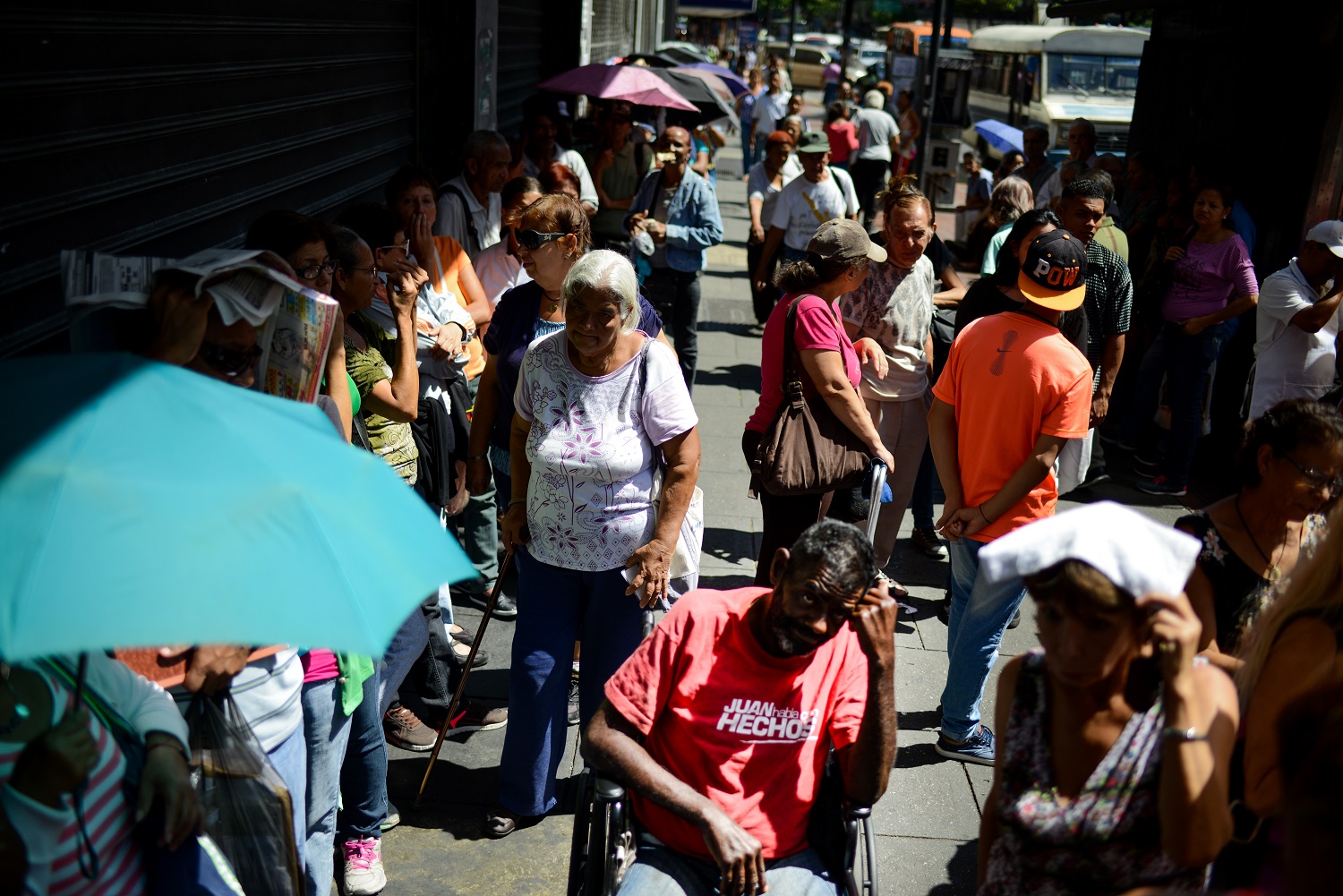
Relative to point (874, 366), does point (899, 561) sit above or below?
below

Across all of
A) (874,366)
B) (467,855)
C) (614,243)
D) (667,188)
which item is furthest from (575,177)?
(467,855)

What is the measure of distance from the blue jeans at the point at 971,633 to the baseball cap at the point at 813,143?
4.71 meters

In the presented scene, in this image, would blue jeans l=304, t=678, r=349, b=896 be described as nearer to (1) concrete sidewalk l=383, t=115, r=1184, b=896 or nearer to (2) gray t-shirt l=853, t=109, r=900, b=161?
(1) concrete sidewalk l=383, t=115, r=1184, b=896

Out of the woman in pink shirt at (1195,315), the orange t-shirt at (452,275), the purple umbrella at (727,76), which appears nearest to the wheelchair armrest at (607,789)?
the orange t-shirt at (452,275)

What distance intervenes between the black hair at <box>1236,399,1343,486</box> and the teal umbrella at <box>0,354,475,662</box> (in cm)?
224

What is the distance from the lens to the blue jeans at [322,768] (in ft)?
9.96

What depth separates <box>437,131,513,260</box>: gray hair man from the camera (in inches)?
245

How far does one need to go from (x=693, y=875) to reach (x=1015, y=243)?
11.3 ft

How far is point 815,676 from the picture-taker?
9.75 ft

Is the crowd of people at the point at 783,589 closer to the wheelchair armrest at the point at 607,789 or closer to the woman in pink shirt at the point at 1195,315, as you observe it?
the wheelchair armrest at the point at 607,789

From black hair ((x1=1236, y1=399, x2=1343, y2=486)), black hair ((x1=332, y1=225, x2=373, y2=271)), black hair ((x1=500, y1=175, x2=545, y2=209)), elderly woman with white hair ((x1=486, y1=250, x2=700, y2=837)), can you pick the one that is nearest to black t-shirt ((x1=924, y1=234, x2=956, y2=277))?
black hair ((x1=500, y1=175, x2=545, y2=209))

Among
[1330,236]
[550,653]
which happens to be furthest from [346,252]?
[1330,236]

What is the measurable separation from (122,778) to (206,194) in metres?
2.88

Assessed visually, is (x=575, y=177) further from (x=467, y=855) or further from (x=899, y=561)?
(x=467, y=855)
